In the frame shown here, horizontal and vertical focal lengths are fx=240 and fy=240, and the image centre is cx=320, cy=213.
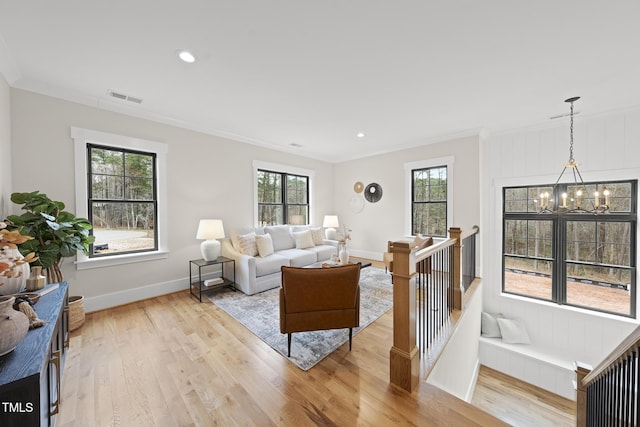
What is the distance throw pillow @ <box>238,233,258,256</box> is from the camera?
383 centimetres

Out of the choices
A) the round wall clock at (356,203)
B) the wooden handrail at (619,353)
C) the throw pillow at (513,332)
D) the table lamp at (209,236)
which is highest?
the round wall clock at (356,203)

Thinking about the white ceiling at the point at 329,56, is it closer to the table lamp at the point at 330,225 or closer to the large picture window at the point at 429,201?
the large picture window at the point at 429,201

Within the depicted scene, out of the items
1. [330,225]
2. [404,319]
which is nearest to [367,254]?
[330,225]

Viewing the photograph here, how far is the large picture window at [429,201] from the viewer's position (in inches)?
184

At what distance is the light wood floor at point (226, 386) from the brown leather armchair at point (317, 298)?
31 cm

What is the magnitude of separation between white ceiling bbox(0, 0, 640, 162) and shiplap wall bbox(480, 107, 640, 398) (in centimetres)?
48

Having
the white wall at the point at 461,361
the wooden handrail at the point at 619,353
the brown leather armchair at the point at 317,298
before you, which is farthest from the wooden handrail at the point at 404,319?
the wooden handrail at the point at 619,353

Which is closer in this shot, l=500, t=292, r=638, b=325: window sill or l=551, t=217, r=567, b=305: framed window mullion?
l=500, t=292, r=638, b=325: window sill

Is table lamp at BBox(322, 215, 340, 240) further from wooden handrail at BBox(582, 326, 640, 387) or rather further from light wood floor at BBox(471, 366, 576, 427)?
wooden handrail at BBox(582, 326, 640, 387)

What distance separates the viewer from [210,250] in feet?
11.6

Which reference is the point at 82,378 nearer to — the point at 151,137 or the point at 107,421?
the point at 107,421

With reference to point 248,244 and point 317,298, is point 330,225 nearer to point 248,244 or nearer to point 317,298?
point 248,244

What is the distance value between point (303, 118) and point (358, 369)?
10.7 ft

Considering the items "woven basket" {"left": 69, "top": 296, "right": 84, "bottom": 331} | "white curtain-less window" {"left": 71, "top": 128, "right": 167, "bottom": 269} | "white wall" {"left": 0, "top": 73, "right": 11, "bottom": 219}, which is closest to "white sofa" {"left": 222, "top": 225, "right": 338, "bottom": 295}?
"white curtain-less window" {"left": 71, "top": 128, "right": 167, "bottom": 269}
